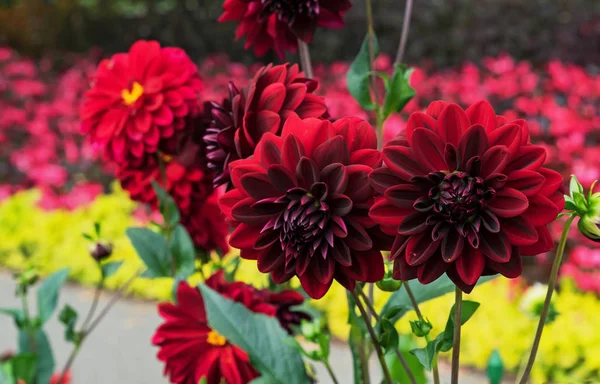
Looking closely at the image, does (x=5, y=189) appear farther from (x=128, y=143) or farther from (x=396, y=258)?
(x=396, y=258)

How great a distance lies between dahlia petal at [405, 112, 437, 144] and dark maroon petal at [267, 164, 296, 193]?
61mm

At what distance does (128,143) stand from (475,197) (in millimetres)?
359

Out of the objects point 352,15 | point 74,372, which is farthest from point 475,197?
point 352,15

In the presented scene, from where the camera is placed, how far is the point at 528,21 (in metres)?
3.33

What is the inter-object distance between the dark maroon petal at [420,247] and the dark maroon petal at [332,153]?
52mm

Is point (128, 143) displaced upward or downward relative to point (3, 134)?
downward

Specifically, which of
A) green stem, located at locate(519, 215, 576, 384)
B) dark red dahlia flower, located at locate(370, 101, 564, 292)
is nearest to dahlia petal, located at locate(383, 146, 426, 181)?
dark red dahlia flower, located at locate(370, 101, 564, 292)

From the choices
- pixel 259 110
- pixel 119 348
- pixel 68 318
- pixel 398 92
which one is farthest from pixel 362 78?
pixel 119 348

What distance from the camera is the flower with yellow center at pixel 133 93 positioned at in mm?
575

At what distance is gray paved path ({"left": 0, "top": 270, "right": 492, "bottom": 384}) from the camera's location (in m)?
1.83

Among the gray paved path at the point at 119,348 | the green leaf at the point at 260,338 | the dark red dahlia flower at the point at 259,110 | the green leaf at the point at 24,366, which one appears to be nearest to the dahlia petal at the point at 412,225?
the dark red dahlia flower at the point at 259,110

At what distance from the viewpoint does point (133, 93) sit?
583 mm

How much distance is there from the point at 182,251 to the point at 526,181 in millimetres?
371

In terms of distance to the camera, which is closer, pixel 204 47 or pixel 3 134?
pixel 3 134
